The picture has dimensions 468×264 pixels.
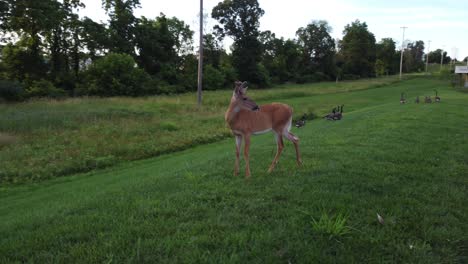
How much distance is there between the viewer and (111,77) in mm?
38656

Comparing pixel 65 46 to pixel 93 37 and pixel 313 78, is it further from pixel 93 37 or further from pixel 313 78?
pixel 313 78

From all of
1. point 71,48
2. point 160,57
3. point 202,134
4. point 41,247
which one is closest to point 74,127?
point 202,134

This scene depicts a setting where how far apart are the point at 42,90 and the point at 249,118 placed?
34365 mm

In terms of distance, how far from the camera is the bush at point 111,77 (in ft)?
126

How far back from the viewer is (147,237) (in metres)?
3.97

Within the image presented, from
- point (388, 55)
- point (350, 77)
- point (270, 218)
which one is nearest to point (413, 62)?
point (388, 55)

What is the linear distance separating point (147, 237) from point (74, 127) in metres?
14.6

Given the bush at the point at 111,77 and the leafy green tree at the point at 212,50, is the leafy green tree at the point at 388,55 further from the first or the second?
the bush at the point at 111,77

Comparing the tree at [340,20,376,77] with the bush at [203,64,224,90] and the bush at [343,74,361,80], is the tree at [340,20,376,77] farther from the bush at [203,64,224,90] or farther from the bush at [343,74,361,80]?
the bush at [203,64,224,90]

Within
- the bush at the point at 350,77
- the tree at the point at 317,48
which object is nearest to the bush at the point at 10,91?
the tree at the point at 317,48

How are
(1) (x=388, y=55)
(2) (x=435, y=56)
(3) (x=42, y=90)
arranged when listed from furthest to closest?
1. (2) (x=435, y=56)
2. (1) (x=388, y=55)
3. (3) (x=42, y=90)

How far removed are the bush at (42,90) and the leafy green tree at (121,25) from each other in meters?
12.8

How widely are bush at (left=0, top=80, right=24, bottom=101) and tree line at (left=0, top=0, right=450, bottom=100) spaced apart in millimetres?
75

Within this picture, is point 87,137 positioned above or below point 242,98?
below
